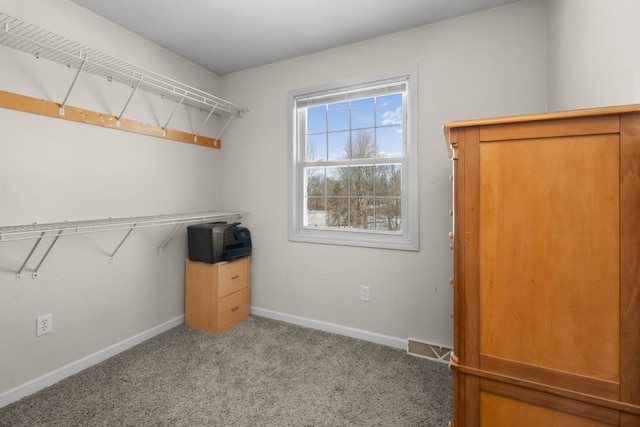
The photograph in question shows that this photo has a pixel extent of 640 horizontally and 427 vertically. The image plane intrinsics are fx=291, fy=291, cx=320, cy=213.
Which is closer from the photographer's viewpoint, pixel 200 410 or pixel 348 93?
pixel 200 410

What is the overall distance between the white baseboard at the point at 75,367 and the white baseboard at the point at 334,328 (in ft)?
2.97

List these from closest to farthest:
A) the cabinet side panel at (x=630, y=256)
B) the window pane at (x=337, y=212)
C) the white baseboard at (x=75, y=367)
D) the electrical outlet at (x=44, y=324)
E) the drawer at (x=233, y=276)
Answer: the cabinet side panel at (x=630, y=256) → the white baseboard at (x=75, y=367) → the electrical outlet at (x=44, y=324) → the drawer at (x=233, y=276) → the window pane at (x=337, y=212)

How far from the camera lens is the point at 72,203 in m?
1.98

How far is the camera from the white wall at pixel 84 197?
1722mm

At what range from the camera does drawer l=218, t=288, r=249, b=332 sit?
2605mm

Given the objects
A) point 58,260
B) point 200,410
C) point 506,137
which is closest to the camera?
point 506,137

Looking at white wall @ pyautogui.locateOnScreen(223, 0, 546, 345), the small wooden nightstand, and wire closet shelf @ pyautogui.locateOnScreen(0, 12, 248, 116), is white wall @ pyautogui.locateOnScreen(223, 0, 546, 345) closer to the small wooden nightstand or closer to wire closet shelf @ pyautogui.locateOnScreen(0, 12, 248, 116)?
the small wooden nightstand

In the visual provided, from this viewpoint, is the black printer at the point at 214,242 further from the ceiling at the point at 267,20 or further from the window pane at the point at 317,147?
the ceiling at the point at 267,20

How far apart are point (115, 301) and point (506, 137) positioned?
272 centimetres

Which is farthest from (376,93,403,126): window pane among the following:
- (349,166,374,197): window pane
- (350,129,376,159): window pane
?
(349,166,374,197): window pane

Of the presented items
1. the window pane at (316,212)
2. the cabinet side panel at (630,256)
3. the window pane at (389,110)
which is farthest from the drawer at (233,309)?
the cabinet side panel at (630,256)

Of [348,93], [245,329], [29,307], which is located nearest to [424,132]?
[348,93]

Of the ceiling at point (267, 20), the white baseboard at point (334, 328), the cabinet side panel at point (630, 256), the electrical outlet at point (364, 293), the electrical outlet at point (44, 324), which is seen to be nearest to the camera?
the cabinet side panel at point (630, 256)

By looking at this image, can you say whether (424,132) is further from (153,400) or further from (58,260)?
(58,260)
